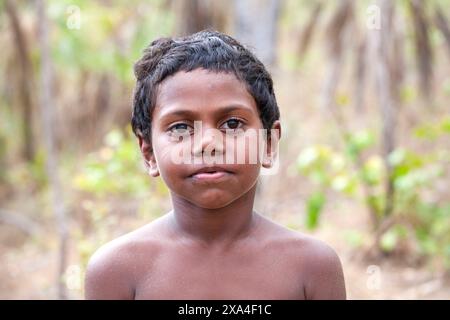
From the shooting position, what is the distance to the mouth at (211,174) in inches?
66.2

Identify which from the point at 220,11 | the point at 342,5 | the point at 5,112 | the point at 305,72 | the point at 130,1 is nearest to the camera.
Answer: the point at 220,11

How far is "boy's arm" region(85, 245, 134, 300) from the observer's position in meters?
1.79

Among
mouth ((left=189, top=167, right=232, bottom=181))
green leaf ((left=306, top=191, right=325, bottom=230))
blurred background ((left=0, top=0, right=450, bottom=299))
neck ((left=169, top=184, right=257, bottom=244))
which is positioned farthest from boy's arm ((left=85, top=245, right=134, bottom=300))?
green leaf ((left=306, top=191, right=325, bottom=230))

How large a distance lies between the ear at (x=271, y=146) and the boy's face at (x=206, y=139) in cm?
13

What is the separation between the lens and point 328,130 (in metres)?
8.88

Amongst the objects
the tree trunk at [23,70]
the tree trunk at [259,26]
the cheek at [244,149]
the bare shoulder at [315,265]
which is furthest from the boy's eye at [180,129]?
the tree trunk at [23,70]

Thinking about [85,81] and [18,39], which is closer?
[18,39]

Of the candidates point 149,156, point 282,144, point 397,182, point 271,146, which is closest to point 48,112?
point 397,182

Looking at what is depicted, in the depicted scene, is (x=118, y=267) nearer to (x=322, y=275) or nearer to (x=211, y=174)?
(x=211, y=174)

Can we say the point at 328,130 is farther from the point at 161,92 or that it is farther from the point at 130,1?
the point at 161,92

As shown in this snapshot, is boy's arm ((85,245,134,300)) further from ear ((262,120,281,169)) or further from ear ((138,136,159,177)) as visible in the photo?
ear ((262,120,281,169))

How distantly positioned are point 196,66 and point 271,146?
1.09 feet
